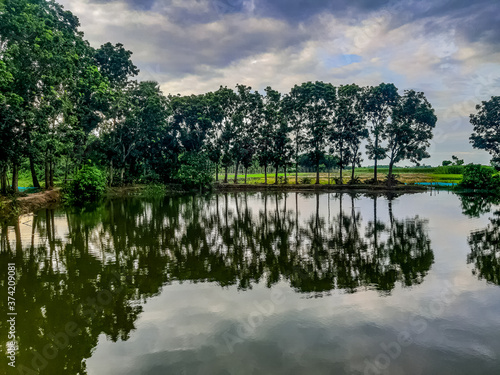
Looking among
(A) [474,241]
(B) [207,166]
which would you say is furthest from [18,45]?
(B) [207,166]

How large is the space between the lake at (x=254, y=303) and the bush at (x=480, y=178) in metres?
36.6

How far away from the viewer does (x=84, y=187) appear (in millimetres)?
30125

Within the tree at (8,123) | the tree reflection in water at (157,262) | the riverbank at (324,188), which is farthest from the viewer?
the riverbank at (324,188)

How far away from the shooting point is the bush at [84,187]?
29812 millimetres

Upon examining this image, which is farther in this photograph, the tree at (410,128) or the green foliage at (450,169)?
the green foliage at (450,169)

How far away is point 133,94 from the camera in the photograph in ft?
136

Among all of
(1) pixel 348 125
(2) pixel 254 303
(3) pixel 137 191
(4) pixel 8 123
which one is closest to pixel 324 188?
(1) pixel 348 125

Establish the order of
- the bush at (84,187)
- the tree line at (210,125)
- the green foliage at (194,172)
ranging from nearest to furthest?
the bush at (84,187), the tree line at (210,125), the green foliage at (194,172)

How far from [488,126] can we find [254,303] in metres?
56.2

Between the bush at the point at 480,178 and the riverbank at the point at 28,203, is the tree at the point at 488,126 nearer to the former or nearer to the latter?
the bush at the point at 480,178

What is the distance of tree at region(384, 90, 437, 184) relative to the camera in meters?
45.0

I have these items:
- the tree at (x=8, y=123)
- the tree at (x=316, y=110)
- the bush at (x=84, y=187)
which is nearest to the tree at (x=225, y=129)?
the tree at (x=316, y=110)

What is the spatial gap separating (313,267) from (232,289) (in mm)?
2609

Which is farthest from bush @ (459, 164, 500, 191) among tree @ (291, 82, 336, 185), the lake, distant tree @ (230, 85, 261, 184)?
the lake
